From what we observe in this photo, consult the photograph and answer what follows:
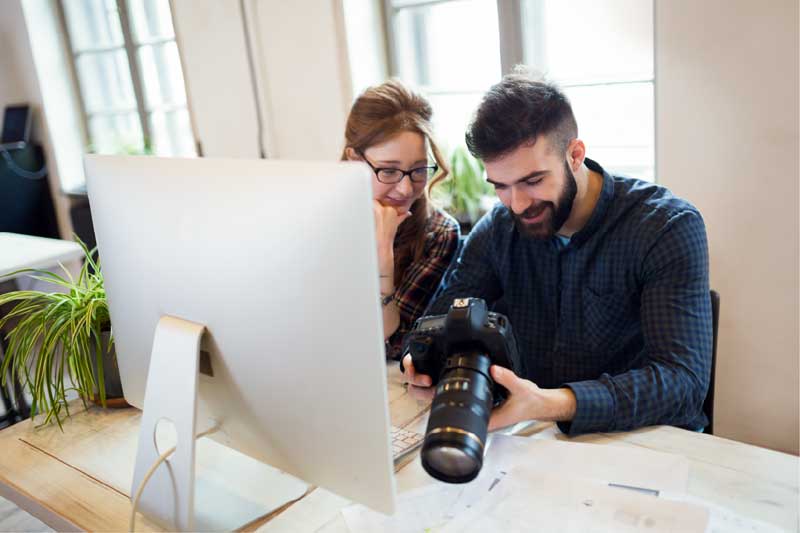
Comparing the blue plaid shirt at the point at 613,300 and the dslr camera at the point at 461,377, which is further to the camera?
the blue plaid shirt at the point at 613,300

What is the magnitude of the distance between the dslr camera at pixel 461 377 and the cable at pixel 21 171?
4.17 metres

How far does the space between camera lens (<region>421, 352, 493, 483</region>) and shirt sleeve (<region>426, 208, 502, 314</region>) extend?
584mm

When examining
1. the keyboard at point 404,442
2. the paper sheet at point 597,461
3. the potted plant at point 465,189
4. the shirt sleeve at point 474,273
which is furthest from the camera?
the potted plant at point 465,189

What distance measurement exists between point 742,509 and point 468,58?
6.76ft

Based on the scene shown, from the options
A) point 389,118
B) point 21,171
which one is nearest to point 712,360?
point 389,118

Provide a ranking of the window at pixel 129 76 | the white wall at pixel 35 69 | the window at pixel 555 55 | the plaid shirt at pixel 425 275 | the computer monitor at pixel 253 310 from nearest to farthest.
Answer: the computer monitor at pixel 253 310
the plaid shirt at pixel 425 275
the window at pixel 555 55
the window at pixel 129 76
the white wall at pixel 35 69

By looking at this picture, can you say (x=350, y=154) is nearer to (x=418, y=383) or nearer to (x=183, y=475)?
(x=418, y=383)

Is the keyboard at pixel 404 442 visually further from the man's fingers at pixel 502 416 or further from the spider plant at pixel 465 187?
the spider plant at pixel 465 187

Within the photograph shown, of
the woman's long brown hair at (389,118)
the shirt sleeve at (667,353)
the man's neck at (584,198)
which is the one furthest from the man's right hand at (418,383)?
the woman's long brown hair at (389,118)

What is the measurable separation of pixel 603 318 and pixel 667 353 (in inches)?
7.3

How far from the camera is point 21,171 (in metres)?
4.46

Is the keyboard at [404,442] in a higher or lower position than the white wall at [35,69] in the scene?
lower

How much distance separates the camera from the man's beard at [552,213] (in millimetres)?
1300

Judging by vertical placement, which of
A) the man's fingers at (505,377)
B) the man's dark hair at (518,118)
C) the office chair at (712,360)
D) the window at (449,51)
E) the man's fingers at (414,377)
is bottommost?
the office chair at (712,360)
